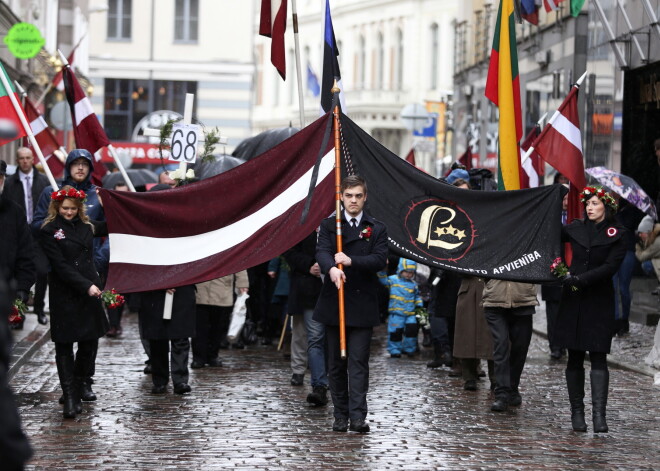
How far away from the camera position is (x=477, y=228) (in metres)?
10.7

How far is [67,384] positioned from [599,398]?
410 centimetres

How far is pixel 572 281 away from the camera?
10148 mm

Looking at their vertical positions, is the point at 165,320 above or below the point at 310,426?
above

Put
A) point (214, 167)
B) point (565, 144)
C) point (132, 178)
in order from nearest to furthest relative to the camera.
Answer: point (565, 144) → point (214, 167) → point (132, 178)

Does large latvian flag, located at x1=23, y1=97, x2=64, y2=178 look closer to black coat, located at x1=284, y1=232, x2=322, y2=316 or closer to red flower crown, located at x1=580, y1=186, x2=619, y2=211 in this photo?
black coat, located at x1=284, y1=232, x2=322, y2=316

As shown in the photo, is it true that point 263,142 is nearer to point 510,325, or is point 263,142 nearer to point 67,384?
point 510,325

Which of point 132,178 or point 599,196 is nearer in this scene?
point 599,196

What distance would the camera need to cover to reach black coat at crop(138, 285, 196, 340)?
1208 centimetres

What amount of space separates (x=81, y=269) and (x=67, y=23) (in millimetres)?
34660

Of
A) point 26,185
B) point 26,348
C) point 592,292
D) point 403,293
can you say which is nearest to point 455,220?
point 592,292

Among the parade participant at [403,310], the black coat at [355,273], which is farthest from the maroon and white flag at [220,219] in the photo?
the parade participant at [403,310]

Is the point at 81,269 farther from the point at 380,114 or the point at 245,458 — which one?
the point at 380,114


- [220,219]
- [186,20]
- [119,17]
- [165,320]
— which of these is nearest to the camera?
[220,219]

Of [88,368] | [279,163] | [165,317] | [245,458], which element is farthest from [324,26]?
[245,458]
